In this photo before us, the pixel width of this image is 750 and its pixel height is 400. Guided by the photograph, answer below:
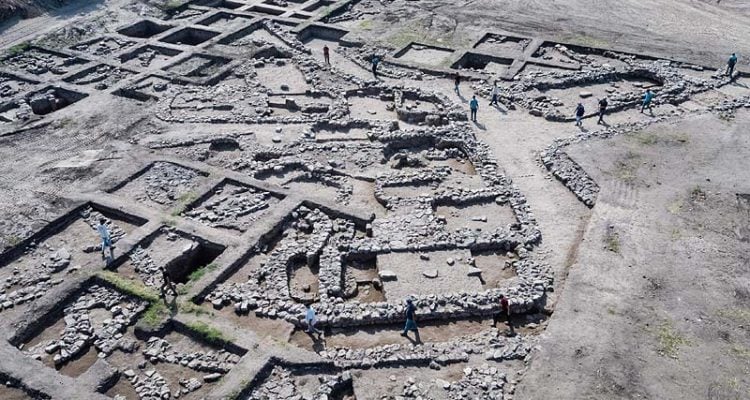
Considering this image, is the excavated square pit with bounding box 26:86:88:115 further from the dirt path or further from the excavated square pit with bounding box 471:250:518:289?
the excavated square pit with bounding box 471:250:518:289

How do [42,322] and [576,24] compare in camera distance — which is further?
[576,24]

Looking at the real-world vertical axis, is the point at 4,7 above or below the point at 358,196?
above

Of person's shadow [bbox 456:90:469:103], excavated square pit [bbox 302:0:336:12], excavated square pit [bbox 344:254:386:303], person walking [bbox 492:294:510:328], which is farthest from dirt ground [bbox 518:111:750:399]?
excavated square pit [bbox 302:0:336:12]

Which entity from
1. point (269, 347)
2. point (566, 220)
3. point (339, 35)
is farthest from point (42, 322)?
point (339, 35)

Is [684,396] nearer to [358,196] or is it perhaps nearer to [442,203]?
[442,203]

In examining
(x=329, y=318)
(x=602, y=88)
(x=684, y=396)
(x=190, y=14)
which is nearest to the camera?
(x=684, y=396)

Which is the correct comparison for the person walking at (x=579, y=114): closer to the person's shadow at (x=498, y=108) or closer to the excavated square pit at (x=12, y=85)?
the person's shadow at (x=498, y=108)
